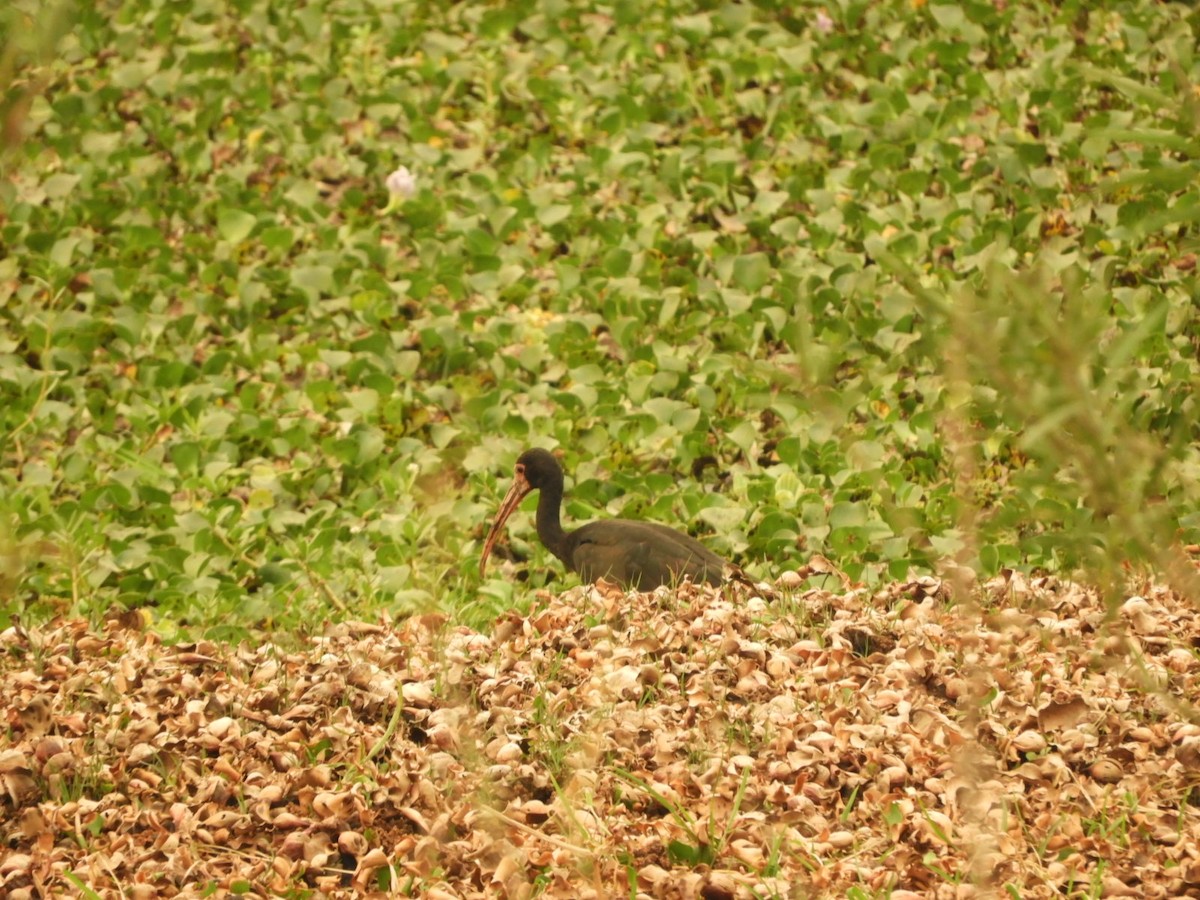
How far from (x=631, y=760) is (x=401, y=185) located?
480 centimetres

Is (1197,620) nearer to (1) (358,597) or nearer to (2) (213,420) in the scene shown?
(1) (358,597)

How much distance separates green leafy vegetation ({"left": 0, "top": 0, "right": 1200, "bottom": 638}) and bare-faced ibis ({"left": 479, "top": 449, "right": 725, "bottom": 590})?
0.84 ft

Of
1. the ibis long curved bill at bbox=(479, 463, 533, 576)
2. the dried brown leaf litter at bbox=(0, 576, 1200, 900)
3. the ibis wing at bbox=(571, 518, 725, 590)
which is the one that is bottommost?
the ibis long curved bill at bbox=(479, 463, 533, 576)

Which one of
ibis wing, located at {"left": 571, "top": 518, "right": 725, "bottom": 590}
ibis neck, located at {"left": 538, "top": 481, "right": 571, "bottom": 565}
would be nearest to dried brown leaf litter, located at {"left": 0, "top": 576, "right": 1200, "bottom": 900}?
ibis wing, located at {"left": 571, "top": 518, "right": 725, "bottom": 590}

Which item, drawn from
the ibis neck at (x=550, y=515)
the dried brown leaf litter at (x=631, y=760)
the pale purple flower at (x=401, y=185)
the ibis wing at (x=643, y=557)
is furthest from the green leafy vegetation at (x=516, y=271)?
the dried brown leaf litter at (x=631, y=760)

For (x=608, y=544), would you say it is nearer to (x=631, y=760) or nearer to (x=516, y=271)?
(x=631, y=760)

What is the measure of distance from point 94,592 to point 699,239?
333 centimetres

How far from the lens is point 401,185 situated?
313 inches

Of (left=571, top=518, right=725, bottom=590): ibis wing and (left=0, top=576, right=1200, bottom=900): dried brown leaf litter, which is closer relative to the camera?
(left=0, top=576, right=1200, bottom=900): dried brown leaf litter

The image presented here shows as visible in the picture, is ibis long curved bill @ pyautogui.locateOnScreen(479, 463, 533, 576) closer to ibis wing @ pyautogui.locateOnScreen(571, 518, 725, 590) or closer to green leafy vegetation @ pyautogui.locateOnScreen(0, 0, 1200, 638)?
green leafy vegetation @ pyautogui.locateOnScreen(0, 0, 1200, 638)

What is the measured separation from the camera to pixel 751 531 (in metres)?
5.79

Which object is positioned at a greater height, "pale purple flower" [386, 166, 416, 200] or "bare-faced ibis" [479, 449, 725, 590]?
"pale purple flower" [386, 166, 416, 200]

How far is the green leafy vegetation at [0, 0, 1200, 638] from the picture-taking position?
588 centimetres

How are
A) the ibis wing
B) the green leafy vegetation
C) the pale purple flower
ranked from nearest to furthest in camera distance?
the ibis wing, the green leafy vegetation, the pale purple flower
